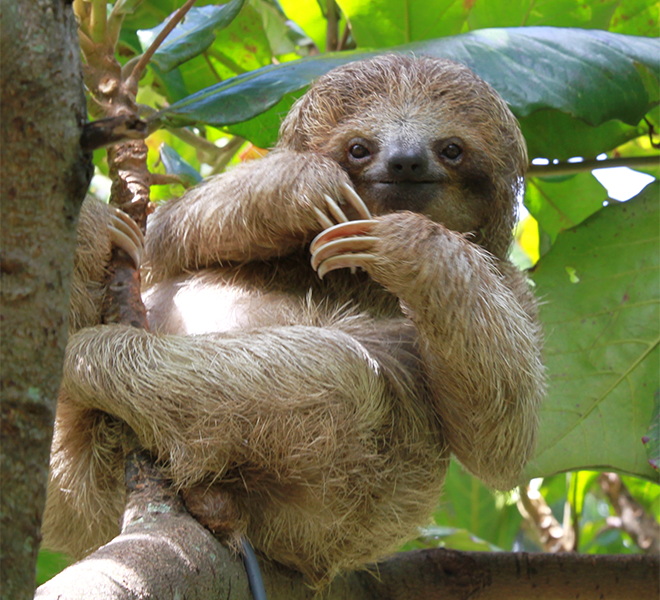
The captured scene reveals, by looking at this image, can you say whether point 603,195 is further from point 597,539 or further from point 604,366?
point 597,539

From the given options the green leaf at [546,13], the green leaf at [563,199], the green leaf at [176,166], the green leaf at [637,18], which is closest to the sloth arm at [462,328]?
the green leaf at [176,166]

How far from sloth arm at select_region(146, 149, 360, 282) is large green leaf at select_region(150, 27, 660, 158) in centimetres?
26

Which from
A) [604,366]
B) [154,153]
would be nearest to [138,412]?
[604,366]

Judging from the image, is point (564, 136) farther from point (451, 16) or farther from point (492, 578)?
point (492, 578)

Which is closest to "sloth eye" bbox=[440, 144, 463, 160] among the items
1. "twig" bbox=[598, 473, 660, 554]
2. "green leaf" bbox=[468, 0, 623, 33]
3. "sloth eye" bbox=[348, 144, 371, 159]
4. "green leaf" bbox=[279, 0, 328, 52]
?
"sloth eye" bbox=[348, 144, 371, 159]

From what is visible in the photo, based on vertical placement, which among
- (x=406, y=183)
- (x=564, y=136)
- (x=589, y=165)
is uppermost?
(x=406, y=183)

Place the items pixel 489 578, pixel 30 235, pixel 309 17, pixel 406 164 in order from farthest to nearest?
pixel 309 17 < pixel 489 578 < pixel 406 164 < pixel 30 235

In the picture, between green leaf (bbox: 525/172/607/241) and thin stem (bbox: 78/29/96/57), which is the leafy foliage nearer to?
green leaf (bbox: 525/172/607/241)

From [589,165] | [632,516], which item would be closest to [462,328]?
[589,165]

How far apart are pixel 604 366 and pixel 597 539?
9.29 ft

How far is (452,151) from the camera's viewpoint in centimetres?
294

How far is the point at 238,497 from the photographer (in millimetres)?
2367

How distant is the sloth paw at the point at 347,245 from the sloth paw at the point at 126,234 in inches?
24.9

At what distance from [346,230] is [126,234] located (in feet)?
2.48
